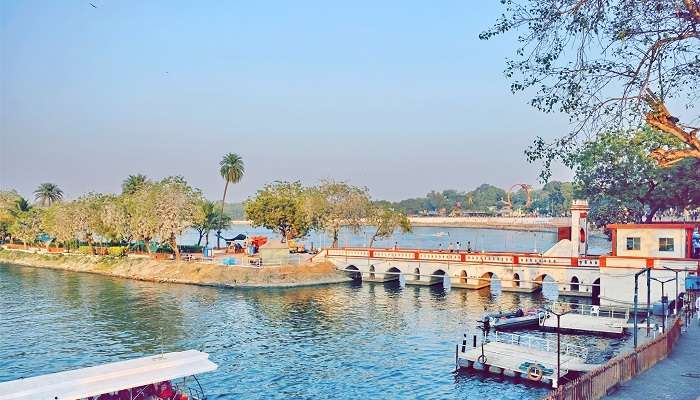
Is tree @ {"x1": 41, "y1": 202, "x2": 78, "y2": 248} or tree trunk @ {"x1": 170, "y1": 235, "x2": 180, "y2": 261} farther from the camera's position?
tree @ {"x1": 41, "y1": 202, "x2": 78, "y2": 248}

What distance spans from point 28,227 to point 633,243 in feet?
357

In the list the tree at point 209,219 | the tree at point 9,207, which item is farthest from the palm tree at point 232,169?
the tree at point 9,207

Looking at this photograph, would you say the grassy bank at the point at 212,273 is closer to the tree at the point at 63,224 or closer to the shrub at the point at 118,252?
the shrub at the point at 118,252

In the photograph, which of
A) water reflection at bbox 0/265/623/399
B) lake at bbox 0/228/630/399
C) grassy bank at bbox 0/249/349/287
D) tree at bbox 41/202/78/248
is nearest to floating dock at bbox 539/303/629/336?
lake at bbox 0/228/630/399

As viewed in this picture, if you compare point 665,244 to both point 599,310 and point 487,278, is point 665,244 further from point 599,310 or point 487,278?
point 487,278

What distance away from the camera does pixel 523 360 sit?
3716 cm

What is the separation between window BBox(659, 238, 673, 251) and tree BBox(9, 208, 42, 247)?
4229 inches

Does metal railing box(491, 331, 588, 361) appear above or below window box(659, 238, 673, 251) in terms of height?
below

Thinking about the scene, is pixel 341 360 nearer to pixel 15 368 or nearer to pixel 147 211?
pixel 15 368

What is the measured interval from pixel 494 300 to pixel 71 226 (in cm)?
7303

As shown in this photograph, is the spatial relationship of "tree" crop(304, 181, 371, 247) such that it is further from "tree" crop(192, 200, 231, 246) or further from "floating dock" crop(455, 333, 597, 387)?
"floating dock" crop(455, 333, 597, 387)

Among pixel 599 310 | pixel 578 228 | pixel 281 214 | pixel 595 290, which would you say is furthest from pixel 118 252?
pixel 599 310

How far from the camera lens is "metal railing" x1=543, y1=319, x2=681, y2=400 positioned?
20359 mm

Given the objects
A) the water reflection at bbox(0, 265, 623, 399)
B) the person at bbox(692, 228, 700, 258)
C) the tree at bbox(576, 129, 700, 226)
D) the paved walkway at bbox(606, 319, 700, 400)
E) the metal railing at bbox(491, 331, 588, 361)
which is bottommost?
the water reflection at bbox(0, 265, 623, 399)
